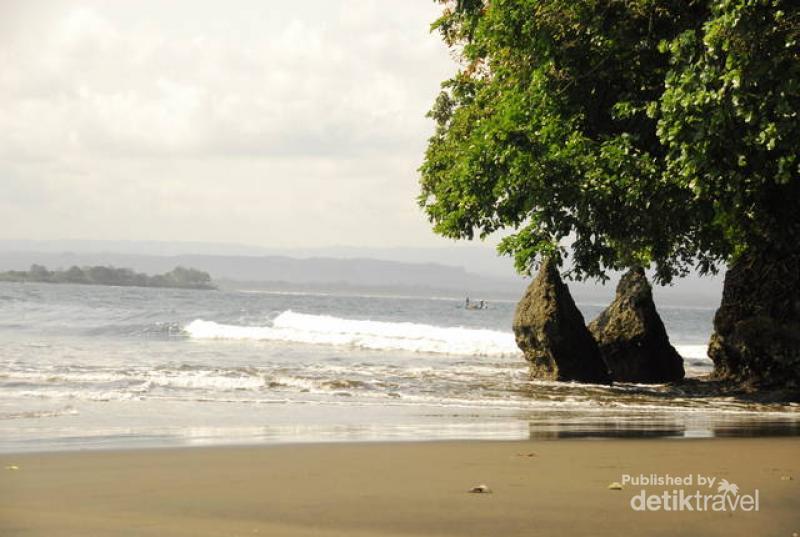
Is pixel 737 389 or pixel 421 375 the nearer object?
pixel 737 389

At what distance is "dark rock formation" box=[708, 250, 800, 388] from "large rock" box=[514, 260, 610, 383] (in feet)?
8.21

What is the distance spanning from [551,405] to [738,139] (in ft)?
15.3

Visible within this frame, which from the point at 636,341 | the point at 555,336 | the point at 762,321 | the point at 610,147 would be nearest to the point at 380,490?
the point at 610,147

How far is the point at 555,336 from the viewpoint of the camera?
790 inches

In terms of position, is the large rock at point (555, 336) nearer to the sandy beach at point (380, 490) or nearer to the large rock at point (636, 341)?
the large rock at point (636, 341)

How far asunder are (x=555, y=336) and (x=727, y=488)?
1255 centimetres

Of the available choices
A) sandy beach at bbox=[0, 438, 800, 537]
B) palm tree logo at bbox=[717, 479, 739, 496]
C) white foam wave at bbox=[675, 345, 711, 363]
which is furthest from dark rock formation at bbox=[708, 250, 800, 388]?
white foam wave at bbox=[675, 345, 711, 363]

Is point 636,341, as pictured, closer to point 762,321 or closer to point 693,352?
point 762,321

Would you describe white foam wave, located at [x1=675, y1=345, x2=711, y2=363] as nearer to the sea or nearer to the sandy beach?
the sea

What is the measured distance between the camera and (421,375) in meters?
20.8

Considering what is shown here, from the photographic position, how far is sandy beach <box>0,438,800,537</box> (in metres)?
6.24

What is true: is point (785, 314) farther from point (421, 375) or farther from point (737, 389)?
point (421, 375)

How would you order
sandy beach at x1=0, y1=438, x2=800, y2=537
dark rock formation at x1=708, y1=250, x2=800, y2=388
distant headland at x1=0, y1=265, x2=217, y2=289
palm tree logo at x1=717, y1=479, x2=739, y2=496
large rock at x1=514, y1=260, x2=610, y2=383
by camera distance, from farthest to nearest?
distant headland at x1=0, y1=265, x2=217, y2=289 → large rock at x1=514, y1=260, x2=610, y2=383 → dark rock formation at x1=708, y1=250, x2=800, y2=388 → palm tree logo at x1=717, y1=479, x2=739, y2=496 → sandy beach at x1=0, y1=438, x2=800, y2=537

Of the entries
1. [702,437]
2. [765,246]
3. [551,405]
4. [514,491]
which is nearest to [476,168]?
[551,405]
